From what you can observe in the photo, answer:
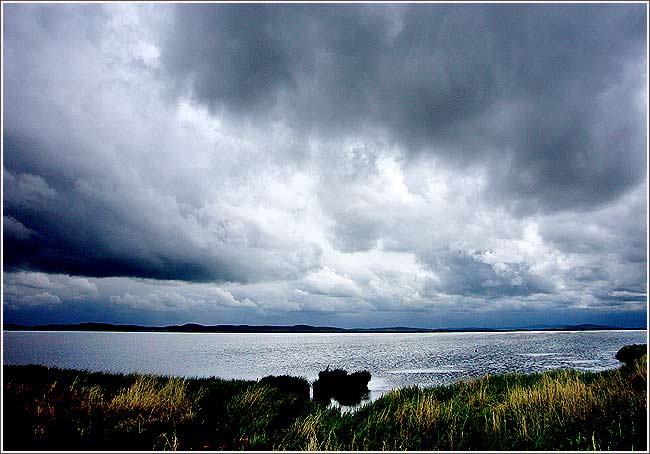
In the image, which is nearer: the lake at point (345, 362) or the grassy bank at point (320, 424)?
the grassy bank at point (320, 424)

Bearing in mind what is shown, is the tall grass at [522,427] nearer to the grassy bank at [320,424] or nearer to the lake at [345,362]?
the grassy bank at [320,424]

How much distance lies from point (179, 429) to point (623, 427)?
13.8 metres

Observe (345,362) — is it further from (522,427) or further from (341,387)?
(522,427)

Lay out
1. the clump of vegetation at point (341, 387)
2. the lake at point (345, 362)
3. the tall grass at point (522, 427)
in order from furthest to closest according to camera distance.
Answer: the lake at point (345, 362) → the clump of vegetation at point (341, 387) → the tall grass at point (522, 427)

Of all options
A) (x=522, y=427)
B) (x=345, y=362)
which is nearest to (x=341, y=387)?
(x=522, y=427)

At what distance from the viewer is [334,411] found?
1953cm

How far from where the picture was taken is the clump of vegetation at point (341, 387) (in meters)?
32.8

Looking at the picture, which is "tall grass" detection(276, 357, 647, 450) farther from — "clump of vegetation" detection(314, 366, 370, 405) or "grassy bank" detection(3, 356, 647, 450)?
"clump of vegetation" detection(314, 366, 370, 405)

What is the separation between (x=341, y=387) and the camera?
34.8 metres

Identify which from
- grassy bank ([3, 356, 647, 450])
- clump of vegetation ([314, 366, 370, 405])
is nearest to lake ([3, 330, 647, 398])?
clump of vegetation ([314, 366, 370, 405])

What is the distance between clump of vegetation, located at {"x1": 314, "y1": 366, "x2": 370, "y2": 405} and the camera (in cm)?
3284

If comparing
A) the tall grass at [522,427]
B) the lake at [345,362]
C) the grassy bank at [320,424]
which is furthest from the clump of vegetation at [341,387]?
the tall grass at [522,427]

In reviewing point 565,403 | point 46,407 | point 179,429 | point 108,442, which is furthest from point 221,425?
point 565,403

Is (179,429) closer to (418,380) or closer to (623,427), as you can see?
(623,427)
